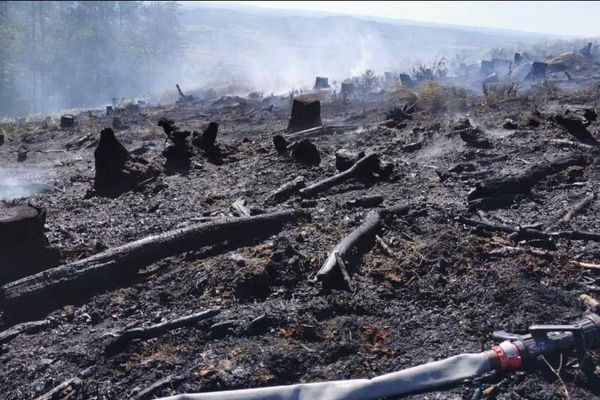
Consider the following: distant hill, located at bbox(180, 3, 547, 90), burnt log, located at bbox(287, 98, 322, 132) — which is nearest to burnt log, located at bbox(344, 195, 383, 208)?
burnt log, located at bbox(287, 98, 322, 132)

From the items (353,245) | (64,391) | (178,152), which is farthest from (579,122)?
(64,391)

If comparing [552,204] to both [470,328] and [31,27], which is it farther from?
[31,27]

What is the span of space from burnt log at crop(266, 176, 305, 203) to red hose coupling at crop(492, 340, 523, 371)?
3801 mm

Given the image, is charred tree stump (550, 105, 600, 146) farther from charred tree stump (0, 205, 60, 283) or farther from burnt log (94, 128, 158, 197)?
charred tree stump (0, 205, 60, 283)

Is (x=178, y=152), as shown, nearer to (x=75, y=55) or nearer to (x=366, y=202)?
(x=366, y=202)

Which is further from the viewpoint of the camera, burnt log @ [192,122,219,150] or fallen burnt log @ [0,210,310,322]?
burnt log @ [192,122,219,150]

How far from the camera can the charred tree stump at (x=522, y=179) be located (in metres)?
5.95

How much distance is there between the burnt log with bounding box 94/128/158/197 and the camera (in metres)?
7.76

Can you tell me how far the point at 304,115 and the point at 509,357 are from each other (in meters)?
8.41

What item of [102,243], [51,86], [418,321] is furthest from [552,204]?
[51,86]

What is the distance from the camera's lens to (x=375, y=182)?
7.14 meters

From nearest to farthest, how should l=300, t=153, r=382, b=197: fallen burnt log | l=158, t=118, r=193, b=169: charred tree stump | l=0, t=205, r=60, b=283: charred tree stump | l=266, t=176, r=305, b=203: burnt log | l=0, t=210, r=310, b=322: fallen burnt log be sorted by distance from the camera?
l=0, t=210, r=310, b=322: fallen burnt log → l=0, t=205, r=60, b=283: charred tree stump → l=266, t=176, r=305, b=203: burnt log → l=300, t=153, r=382, b=197: fallen burnt log → l=158, t=118, r=193, b=169: charred tree stump

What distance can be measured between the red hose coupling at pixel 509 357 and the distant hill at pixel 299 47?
31916 millimetres

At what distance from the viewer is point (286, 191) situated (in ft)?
22.5
